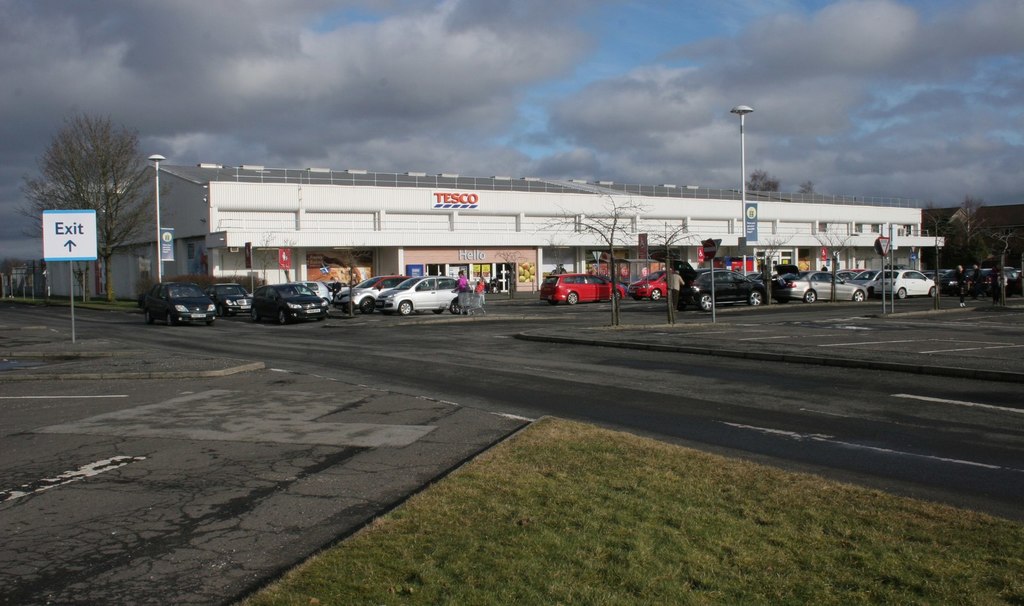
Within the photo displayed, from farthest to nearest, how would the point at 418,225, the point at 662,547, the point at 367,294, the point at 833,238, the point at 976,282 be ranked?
the point at 833,238, the point at 418,225, the point at 367,294, the point at 976,282, the point at 662,547

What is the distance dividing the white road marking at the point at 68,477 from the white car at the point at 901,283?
1578 inches

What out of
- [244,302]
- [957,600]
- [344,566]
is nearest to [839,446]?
[957,600]

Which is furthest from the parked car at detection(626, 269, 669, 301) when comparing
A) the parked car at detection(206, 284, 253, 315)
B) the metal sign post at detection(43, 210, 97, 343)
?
the metal sign post at detection(43, 210, 97, 343)

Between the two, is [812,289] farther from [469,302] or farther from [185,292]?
[185,292]

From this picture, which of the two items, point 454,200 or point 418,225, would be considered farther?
point 454,200

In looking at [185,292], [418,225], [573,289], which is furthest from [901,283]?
[185,292]

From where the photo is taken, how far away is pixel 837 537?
5168 mm

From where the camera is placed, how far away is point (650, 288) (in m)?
45.0

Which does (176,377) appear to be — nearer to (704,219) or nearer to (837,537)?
(837,537)

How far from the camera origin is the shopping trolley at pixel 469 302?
115 ft

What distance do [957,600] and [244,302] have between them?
124ft

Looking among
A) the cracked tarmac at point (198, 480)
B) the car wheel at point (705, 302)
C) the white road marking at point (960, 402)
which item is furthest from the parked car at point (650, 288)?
the cracked tarmac at point (198, 480)

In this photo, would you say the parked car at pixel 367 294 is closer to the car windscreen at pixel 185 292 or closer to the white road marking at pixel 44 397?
the car windscreen at pixel 185 292

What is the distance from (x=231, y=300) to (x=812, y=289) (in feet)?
87.0
